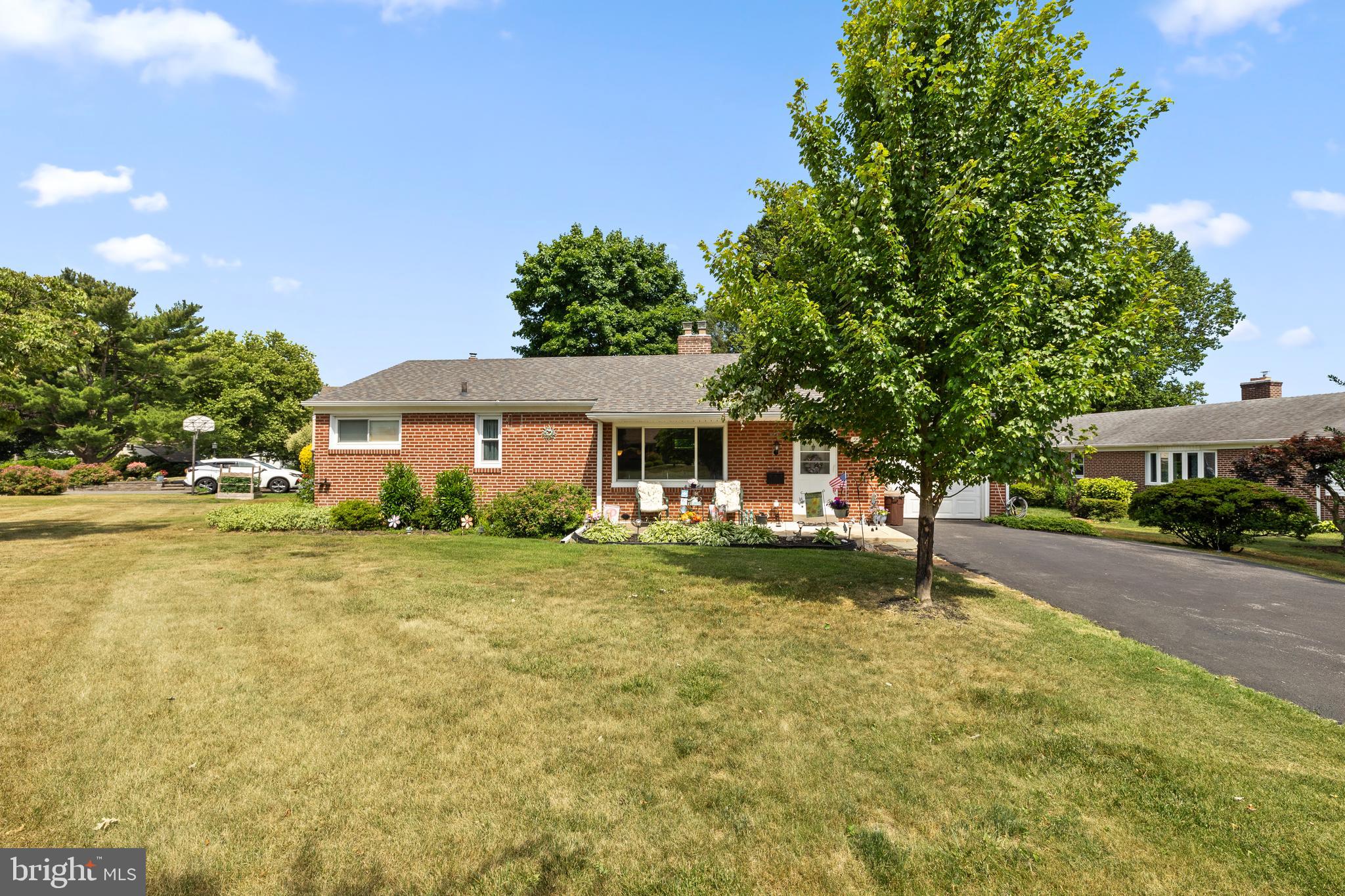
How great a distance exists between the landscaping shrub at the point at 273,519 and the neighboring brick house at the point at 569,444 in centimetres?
138

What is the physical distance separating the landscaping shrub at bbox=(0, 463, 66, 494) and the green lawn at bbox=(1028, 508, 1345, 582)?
39.9m

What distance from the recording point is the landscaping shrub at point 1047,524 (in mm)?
16859

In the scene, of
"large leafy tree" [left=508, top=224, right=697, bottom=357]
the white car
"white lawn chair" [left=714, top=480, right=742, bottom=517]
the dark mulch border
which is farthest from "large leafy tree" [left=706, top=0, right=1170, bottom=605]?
the white car

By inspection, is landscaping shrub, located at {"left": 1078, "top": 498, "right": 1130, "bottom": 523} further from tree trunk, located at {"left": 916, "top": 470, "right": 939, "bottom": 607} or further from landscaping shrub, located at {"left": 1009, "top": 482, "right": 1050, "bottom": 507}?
tree trunk, located at {"left": 916, "top": 470, "right": 939, "bottom": 607}

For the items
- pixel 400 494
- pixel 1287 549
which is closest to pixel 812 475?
pixel 400 494

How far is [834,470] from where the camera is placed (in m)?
16.0

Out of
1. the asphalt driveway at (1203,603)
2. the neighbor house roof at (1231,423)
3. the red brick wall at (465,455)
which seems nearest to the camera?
the asphalt driveway at (1203,603)

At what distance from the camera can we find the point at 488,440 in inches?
644

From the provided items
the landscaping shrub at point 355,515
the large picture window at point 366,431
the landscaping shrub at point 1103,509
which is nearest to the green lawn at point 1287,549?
the landscaping shrub at point 1103,509

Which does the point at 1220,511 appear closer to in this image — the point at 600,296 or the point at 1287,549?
the point at 1287,549

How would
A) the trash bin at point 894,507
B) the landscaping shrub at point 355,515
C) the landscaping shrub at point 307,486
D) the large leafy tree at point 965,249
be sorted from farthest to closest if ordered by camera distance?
the landscaping shrub at point 307,486 < the trash bin at point 894,507 < the landscaping shrub at point 355,515 < the large leafy tree at point 965,249

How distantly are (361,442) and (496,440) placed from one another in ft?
13.2

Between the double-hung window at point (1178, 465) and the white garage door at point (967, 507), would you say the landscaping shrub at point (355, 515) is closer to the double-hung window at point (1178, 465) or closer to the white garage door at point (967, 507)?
the white garage door at point (967, 507)

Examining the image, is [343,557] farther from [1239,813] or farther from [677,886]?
[1239,813]
